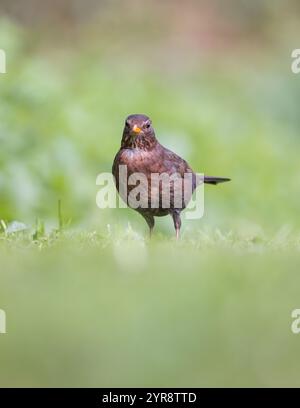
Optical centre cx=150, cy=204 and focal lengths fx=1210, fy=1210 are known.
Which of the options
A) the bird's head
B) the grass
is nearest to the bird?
the bird's head

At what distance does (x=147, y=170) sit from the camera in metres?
7.40

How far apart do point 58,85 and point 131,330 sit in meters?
7.38

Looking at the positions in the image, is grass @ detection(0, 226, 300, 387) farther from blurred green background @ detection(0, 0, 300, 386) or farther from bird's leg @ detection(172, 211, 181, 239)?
bird's leg @ detection(172, 211, 181, 239)

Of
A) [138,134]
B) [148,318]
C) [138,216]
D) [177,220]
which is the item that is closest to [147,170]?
[138,134]

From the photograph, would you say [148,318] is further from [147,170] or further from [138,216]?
[138,216]

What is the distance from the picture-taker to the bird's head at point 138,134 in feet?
24.6

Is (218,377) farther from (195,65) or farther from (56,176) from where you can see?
(195,65)

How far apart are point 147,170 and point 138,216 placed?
318cm

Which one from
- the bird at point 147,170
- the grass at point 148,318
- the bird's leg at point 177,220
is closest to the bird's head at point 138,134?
the bird at point 147,170

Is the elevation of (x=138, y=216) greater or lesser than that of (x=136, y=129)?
greater

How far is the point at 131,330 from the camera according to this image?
5.04m

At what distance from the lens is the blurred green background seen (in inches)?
196

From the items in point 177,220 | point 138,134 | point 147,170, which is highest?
point 138,134

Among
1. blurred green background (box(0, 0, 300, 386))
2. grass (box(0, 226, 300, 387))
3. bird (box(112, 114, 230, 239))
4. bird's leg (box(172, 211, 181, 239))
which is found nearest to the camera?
grass (box(0, 226, 300, 387))
